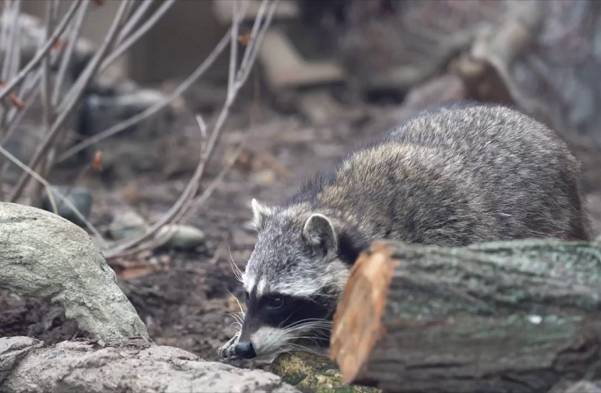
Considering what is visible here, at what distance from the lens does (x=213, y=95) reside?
1380cm

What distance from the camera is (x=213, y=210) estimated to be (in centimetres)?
798

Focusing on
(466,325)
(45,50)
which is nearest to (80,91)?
(45,50)

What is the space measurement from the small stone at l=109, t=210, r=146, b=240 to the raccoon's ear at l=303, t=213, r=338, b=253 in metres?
2.63

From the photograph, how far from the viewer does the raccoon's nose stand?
380 centimetres

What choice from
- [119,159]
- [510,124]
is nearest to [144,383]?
[510,124]

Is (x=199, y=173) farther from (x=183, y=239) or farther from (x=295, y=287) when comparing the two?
(x=295, y=287)

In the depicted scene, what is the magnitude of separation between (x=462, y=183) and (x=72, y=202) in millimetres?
3011

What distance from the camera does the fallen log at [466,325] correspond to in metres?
2.83

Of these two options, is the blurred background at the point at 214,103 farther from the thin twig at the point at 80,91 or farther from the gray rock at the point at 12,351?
A: the gray rock at the point at 12,351

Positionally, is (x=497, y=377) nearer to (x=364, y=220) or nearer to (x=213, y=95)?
(x=364, y=220)

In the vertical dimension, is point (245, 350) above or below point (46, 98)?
below

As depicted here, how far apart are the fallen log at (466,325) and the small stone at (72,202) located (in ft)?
11.1

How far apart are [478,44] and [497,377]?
335 inches

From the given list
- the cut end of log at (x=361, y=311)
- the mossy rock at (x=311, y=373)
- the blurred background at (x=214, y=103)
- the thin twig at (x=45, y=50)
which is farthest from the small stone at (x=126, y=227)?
the cut end of log at (x=361, y=311)
